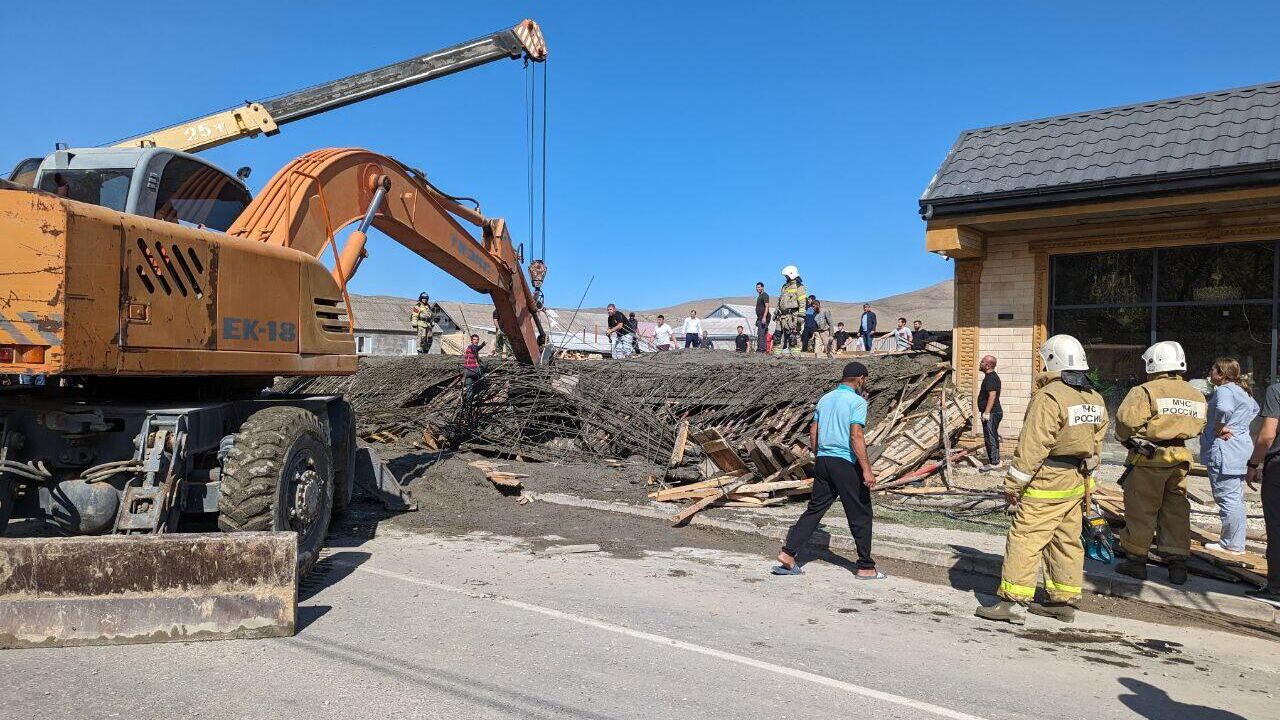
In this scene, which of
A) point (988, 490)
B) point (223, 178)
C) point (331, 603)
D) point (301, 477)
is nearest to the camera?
point (331, 603)

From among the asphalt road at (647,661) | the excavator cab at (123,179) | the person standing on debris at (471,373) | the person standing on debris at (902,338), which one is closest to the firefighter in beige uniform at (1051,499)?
the asphalt road at (647,661)

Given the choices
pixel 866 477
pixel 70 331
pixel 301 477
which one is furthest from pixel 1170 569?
pixel 70 331

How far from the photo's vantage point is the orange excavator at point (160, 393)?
4.90m

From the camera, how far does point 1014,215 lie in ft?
39.5

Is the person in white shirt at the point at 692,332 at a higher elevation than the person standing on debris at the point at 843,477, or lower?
higher

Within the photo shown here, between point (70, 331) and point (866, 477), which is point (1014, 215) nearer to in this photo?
point (866, 477)

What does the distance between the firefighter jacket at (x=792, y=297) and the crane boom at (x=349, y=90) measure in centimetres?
699

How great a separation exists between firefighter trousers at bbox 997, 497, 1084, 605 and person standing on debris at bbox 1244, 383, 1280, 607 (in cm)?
162

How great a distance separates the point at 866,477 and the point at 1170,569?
8.33 feet

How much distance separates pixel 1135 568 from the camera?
6902 millimetres

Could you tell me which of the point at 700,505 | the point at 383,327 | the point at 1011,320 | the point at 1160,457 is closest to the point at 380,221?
the point at 700,505

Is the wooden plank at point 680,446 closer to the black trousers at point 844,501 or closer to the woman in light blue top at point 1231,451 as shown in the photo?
the black trousers at point 844,501

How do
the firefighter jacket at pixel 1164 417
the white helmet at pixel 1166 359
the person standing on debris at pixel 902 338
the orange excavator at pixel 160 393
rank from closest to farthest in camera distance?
1. the orange excavator at pixel 160 393
2. the firefighter jacket at pixel 1164 417
3. the white helmet at pixel 1166 359
4. the person standing on debris at pixel 902 338

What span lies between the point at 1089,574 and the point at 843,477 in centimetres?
219
